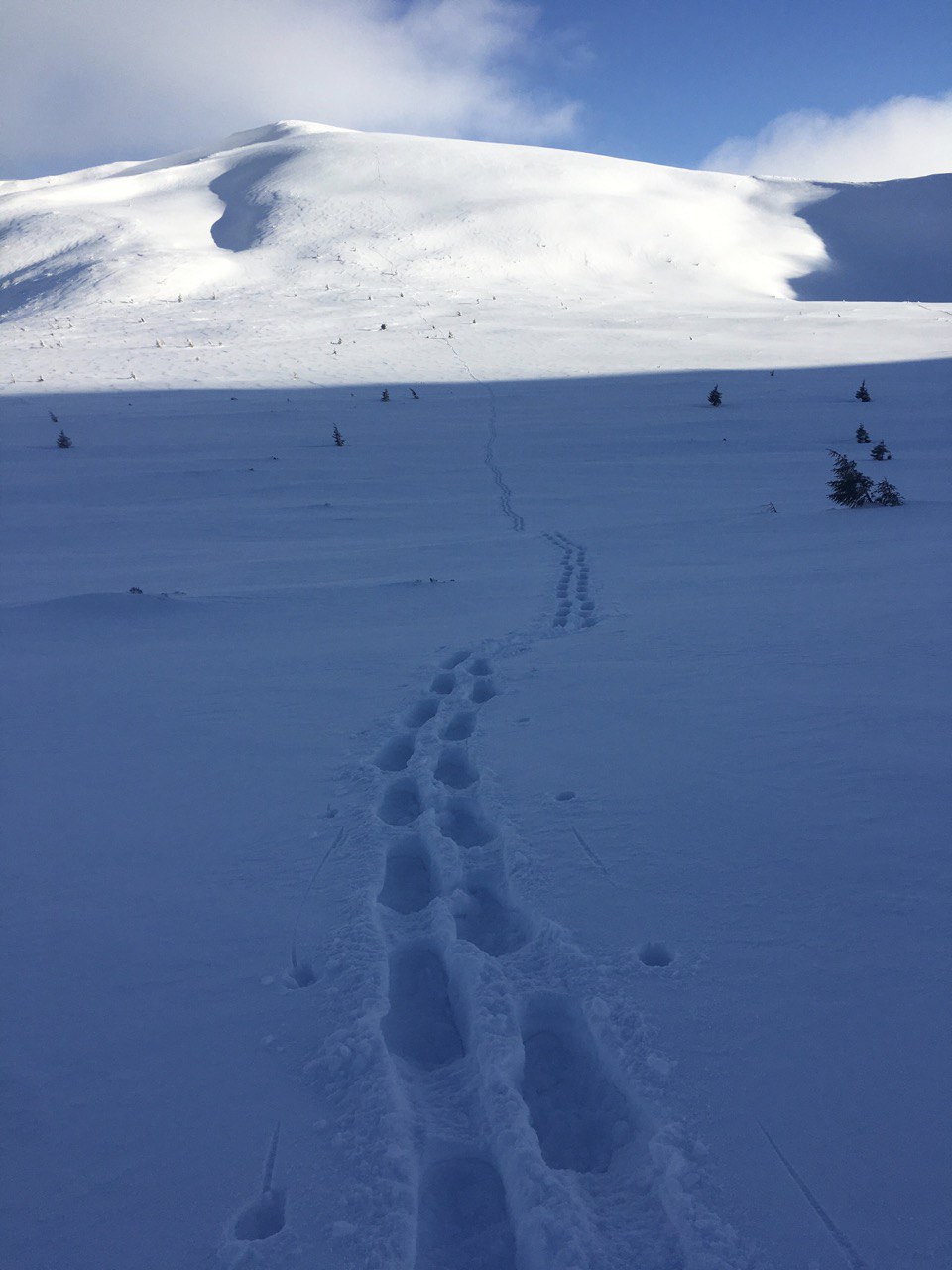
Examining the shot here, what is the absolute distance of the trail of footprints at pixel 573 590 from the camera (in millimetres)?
4816

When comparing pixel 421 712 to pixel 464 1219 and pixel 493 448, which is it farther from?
pixel 493 448

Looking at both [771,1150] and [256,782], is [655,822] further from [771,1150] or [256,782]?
[256,782]

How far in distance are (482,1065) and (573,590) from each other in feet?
12.8

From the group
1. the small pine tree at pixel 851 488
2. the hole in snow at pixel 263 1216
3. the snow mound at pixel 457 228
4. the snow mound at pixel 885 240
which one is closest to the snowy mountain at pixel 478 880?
the hole in snow at pixel 263 1216

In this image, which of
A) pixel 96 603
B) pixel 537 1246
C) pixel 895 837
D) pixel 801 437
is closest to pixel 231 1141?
pixel 537 1246

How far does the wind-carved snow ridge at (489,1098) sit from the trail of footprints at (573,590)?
235cm

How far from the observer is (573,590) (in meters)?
5.43

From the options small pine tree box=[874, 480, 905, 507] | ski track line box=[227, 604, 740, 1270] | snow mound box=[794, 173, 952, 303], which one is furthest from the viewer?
snow mound box=[794, 173, 952, 303]

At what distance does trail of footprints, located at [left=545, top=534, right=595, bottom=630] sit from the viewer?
4816mm

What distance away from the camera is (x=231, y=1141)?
1.63 meters

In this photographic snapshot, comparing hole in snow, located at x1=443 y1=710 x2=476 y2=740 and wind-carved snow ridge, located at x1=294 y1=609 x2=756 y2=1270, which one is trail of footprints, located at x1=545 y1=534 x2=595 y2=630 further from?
wind-carved snow ridge, located at x1=294 y1=609 x2=756 y2=1270

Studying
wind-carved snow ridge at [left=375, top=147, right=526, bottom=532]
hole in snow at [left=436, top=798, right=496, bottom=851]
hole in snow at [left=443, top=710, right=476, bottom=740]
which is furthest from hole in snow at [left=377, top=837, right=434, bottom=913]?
wind-carved snow ridge at [left=375, top=147, right=526, bottom=532]

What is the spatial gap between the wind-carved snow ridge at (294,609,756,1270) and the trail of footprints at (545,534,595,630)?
2.35 metres

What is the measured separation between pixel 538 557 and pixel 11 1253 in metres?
5.36
